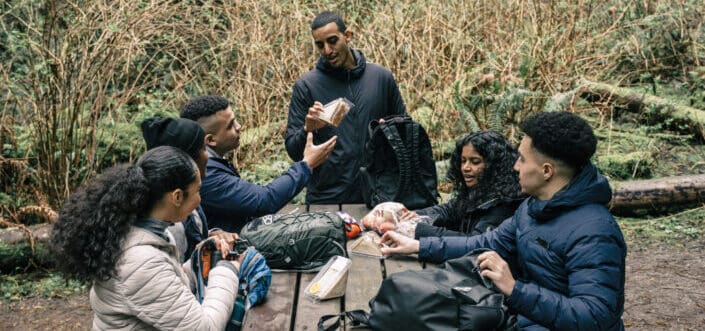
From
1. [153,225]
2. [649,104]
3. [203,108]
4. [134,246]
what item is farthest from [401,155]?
[649,104]

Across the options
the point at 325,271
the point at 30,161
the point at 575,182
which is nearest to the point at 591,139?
the point at 575,182

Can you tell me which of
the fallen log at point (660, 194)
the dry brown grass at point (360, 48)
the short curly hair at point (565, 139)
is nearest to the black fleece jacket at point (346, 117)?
the short curly hair at point (565, 139)

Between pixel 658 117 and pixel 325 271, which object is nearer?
pixel 325 271

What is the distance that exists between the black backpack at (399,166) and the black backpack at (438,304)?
148 centimetres

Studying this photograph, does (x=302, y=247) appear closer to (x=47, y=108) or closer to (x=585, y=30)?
(x=47, y=108)

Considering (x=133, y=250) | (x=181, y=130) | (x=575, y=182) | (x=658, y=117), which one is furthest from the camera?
(x=658, y=117)

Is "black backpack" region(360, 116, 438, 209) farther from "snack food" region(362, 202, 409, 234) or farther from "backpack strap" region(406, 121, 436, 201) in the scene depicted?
"snack food" region(362, 202, 409, 234)

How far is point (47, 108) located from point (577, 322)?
17.6 feet

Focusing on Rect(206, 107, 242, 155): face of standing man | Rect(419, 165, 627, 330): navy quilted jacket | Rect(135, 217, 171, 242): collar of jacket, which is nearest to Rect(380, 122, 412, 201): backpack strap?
Rect(206, 107, 242, 155): face of standing man

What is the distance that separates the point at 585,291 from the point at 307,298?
1134 millimetres

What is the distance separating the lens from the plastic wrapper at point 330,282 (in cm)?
284

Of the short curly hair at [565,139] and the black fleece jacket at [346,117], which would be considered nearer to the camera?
the short curly hair at [565,139]

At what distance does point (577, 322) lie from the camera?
235 cm

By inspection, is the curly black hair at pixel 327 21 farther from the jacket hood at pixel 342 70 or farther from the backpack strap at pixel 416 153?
the backpack strap at pixel 416 153
